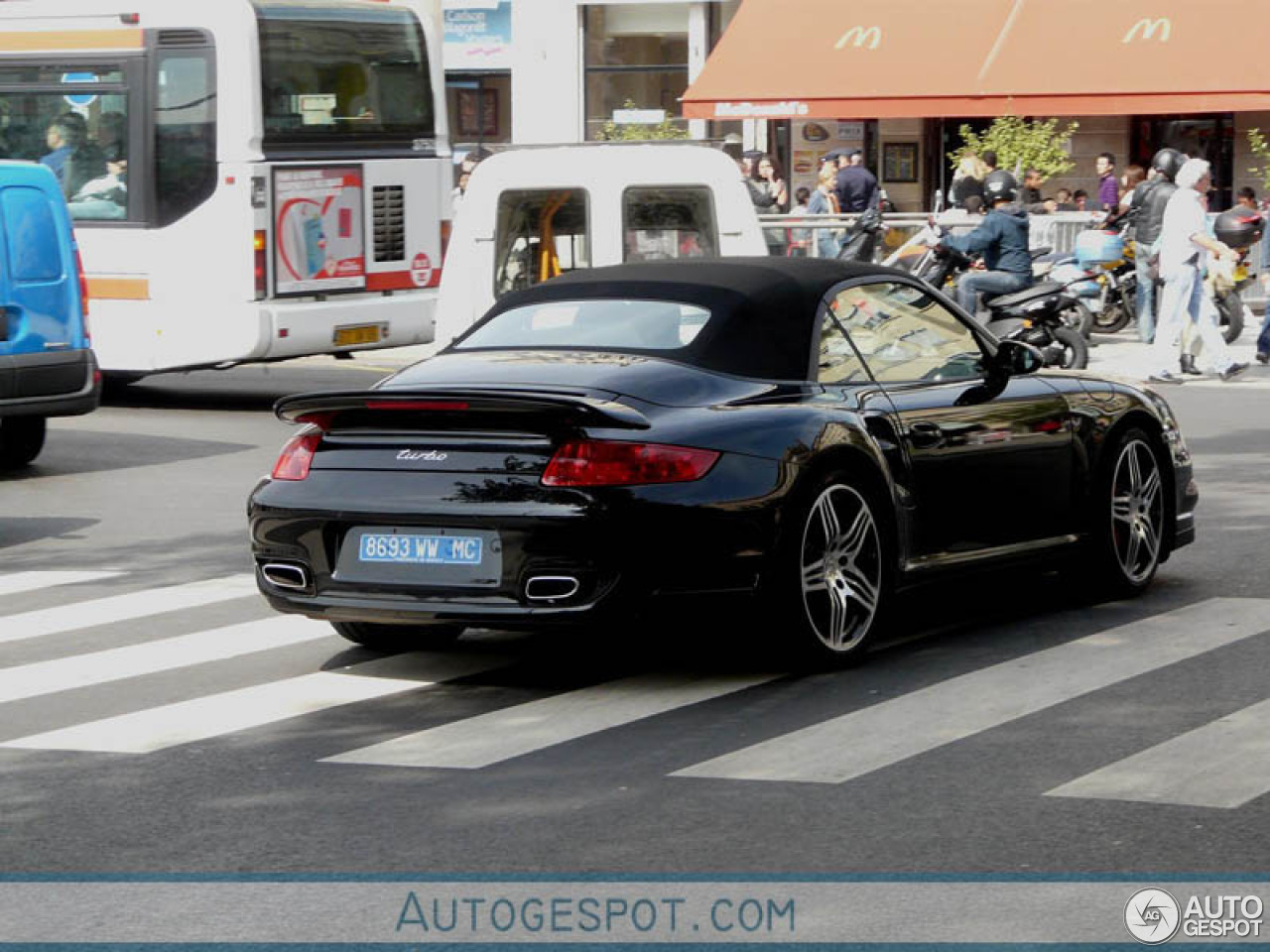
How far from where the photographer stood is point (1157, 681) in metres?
8.11

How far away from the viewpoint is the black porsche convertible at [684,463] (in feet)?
25.7

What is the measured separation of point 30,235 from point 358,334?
525cm

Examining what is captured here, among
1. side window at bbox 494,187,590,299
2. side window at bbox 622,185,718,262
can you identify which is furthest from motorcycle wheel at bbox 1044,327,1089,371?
side window at bbox 494,187,590,299

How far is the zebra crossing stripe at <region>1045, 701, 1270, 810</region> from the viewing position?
6426mm

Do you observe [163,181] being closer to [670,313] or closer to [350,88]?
[350,88]

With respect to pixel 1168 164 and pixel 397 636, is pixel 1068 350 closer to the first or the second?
pixel 1168 164

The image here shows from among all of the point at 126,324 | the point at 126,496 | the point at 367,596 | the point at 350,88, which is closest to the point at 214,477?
the point at 126,496

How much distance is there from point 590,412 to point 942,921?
2836mm

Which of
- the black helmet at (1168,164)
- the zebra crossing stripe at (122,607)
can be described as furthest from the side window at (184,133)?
the black helmet at (1168,164)

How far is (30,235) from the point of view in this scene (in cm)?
1473

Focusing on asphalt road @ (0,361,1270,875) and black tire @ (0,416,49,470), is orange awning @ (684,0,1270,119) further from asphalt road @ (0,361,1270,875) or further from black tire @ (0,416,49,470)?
asphalt road @ (0,361,1270,875)

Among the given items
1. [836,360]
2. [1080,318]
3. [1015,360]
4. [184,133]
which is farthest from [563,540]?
[1080,318]

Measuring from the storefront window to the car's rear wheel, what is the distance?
2990cm

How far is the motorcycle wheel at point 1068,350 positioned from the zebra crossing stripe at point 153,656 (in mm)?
12005
